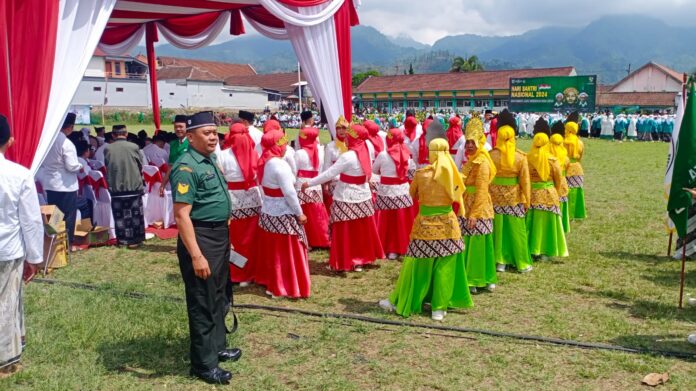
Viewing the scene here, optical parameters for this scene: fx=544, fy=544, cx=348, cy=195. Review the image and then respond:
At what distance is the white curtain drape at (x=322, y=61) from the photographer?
752cm

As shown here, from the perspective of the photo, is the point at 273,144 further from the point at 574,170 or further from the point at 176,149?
the point at 574,170

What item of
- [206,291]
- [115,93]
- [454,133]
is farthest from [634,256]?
[115,93]

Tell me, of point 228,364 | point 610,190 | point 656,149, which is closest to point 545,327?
point 228,364

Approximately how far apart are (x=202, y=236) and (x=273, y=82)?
6706cm

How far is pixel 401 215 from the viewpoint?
716 centimetres

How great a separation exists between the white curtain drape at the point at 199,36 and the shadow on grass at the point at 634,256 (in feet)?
26.2

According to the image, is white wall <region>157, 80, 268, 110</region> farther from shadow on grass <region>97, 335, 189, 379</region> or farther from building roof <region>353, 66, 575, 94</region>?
shadow on grass <region>97, 335, 189, 379</region>

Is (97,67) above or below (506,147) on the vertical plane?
above

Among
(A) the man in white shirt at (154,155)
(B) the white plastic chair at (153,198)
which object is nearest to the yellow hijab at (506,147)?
(B) the white plastic chair at (153,198)

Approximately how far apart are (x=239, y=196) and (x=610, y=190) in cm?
940

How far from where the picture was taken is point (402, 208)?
23.4 ft

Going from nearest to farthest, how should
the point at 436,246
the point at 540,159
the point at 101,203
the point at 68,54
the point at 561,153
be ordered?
1. the point at 436,246
2. the point at 68,54
3. the point at 540,159
4. the point at 561,153
5. the point at 101,203

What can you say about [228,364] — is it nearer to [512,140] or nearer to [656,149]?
[512,140]

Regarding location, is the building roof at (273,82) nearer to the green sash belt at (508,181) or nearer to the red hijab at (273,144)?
the green sash belt at (508,181)
